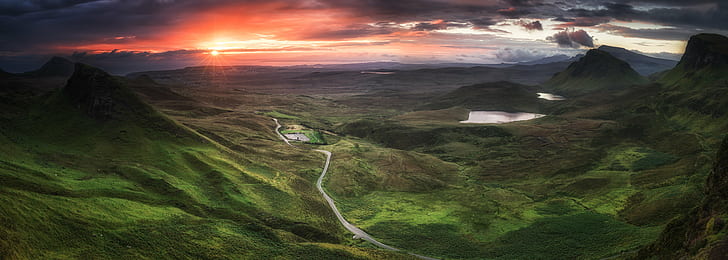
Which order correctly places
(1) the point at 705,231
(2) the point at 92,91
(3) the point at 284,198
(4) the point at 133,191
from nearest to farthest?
(1) the point at 705,231
(4) the point at 133,191
(3) the point at 284,198
(2) the point at 92,91

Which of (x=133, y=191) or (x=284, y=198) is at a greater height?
(x=133, y=191)

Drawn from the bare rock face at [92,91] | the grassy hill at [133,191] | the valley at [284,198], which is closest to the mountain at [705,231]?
the valley at [284,198]

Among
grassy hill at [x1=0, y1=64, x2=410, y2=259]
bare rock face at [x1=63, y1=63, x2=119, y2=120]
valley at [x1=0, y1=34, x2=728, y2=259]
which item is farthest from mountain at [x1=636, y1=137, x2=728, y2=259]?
bare rock face at [x1=63, y1=63, x2=119, y2=120]

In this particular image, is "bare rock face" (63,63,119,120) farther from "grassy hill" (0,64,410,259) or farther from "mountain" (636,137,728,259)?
"mountain" (636,137,728,259)

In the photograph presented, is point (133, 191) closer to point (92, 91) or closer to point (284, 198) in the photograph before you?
point (284, 198)

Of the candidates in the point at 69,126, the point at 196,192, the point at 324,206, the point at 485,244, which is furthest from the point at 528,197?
the point at 69,126

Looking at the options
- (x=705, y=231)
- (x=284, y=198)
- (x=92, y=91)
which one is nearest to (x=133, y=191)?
(x=284, y=198)

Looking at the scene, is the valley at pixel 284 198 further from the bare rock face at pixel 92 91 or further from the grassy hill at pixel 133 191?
the bare rock face at pixel 92 91
